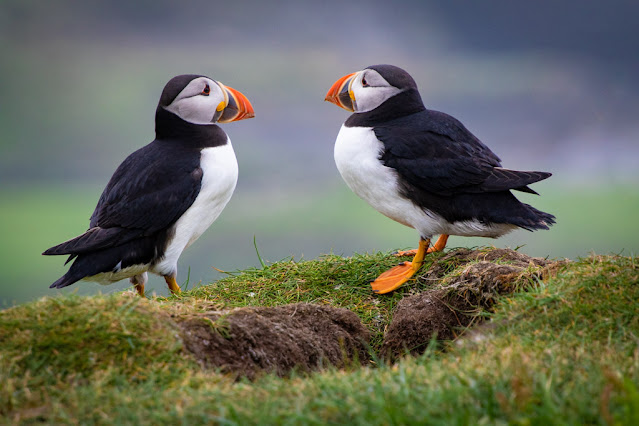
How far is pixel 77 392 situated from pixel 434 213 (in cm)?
340

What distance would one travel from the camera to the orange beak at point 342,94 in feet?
20.1

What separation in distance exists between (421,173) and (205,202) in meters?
1.87

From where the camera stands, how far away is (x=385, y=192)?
5613 millimetres

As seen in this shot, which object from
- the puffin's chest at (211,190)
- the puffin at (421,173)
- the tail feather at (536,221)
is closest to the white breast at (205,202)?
Result: the puffin's chest at (211,190)

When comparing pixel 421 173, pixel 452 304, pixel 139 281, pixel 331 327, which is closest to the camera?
pixel 331 327

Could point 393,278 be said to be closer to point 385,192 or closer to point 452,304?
point 385,192

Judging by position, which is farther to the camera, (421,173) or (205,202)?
(205,202)

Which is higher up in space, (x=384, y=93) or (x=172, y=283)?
(x=384, y=93)

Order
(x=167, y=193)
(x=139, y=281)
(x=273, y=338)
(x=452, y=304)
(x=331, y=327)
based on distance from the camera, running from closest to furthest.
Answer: (x=273, y=338) → (x=331, y=327) → (x=452, y=304) → (x=167, y=193) → (x=139, y=281)

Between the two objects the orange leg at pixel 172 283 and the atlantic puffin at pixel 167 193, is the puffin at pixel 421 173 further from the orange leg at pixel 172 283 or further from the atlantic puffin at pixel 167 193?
the orange leg at pixel 172 283

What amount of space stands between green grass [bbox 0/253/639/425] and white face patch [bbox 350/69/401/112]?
2403 mm

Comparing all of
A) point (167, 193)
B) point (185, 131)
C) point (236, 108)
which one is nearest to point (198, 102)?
point (185, 131)

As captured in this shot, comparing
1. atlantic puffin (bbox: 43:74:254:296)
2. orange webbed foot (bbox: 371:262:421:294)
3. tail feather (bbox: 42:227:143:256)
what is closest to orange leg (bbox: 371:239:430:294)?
orange webbed foot (bbox: 371:262:421:294)

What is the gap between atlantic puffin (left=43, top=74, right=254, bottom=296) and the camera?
543 centimetres
